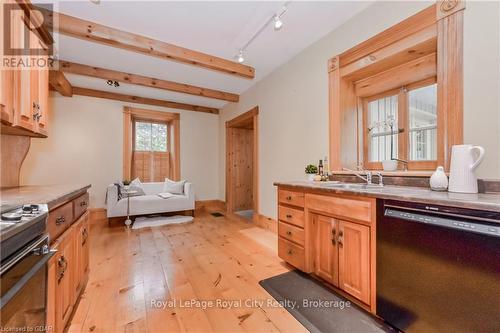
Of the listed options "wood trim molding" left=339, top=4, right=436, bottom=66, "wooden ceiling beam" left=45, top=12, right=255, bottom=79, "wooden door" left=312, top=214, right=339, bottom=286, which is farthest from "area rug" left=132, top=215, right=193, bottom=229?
"wood trim molding" left=339, top=4, right=436, bottom=66

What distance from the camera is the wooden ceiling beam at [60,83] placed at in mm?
3201

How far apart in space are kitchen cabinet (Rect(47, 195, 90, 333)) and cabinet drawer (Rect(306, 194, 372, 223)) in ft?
5.96

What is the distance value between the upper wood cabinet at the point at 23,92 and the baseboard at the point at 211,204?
381cm

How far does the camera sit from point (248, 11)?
7.09 feet

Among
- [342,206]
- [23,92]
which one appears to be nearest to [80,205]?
[23,92]

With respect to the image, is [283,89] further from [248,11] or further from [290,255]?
[290,255]

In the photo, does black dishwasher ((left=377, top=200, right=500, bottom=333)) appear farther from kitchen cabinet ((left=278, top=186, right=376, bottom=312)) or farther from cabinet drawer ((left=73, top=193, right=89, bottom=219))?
cabinet drawer ((left=73, top=193, right=89, bottom=219))

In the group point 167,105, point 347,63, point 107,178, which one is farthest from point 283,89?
point 107,178

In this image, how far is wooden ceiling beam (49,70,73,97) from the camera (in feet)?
10.5

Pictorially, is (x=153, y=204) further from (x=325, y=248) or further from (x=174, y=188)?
(x=325, y=248)

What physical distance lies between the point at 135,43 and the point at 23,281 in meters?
2.60

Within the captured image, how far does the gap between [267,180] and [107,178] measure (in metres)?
3.37

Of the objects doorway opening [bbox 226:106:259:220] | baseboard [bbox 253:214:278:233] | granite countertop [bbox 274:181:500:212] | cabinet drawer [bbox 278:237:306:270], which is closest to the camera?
granite countertop [bbox 274:181:500:212]

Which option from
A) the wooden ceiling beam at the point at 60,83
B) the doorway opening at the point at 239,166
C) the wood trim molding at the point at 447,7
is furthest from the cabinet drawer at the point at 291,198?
the wooden ceiling beam at the point at 60,83
